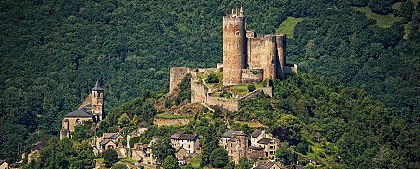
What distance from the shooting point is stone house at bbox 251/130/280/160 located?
109m

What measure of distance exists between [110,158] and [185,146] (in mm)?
6155

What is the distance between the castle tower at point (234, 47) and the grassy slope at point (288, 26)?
5782 cm

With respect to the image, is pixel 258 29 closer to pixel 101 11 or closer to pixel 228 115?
pixel 101 11

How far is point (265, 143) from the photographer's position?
110 m

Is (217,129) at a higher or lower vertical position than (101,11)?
lower

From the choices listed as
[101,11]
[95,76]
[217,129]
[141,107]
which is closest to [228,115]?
[217,129]

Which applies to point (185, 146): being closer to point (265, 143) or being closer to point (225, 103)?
point (225, 103)

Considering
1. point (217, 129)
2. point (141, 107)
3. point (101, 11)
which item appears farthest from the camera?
point (101, 11)

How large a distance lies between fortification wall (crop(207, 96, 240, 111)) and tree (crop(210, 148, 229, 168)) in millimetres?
7031

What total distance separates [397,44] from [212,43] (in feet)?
71.2

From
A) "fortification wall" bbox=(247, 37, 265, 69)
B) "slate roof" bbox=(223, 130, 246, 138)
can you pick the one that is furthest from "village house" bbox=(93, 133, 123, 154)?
"fortification wall" bbox=(247, 37, 265, 69)

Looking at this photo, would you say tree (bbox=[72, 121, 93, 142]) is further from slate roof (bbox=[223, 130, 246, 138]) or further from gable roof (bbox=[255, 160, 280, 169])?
gable roof (bbox=[255, 160, 280, 169])

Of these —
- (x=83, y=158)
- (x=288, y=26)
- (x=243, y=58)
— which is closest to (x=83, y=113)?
(x=83, y=158)

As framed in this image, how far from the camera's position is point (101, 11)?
189 meters
